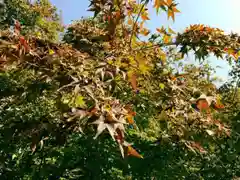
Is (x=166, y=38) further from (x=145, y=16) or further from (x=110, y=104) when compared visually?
(x=110, y=104)

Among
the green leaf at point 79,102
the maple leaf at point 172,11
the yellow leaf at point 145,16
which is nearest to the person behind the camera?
the green leaf at point 79,102

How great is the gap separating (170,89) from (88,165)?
3.02 feet

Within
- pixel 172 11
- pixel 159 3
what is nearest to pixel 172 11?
pixel 172 11

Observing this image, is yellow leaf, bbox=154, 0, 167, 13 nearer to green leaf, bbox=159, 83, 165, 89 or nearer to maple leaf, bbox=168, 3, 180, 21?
maple leaf, bbox=168, 3, 180, 21

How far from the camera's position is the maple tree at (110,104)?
6.14ft

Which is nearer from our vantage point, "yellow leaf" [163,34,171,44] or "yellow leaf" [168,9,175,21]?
"yellow leaf" [168,9,175,21]

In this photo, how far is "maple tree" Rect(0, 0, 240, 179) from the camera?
6.14 ft

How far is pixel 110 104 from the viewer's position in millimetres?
1733

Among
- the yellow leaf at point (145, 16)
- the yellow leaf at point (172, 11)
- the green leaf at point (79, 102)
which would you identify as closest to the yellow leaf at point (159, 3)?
the yellow leaf at point (172, 11)

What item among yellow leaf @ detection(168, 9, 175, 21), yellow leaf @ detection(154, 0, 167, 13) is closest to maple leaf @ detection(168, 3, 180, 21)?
yellow leaf @ detection(168, 9, 175, 21)

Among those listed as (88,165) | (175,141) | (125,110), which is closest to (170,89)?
(175,141)

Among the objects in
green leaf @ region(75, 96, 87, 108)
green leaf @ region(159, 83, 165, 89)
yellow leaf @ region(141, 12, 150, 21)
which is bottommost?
green leaf @ region(75, 96, 87, 108)

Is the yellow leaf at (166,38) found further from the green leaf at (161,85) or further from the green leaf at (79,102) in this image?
the green leaf at (79,102)

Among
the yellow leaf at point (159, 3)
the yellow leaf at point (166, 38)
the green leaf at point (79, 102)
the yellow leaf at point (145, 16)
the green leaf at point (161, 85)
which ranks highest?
the yellow leaf at point (145, 16)
